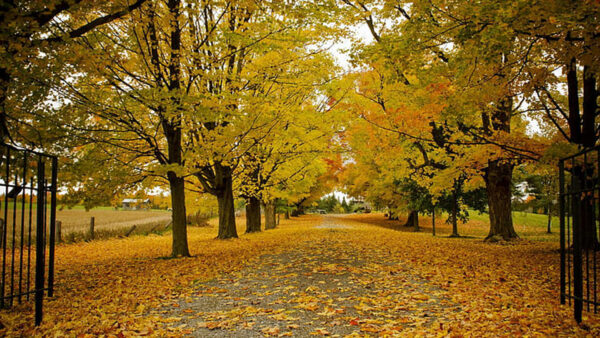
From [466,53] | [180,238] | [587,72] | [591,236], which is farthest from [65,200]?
[591,236]

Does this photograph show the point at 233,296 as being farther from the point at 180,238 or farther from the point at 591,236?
the point at 591,236

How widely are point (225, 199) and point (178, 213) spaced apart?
16.3 ft

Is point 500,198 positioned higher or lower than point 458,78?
lower

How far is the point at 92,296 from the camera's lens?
5941 mm

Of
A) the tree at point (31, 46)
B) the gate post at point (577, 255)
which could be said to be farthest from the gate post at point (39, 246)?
the gate post at point (577, 255)

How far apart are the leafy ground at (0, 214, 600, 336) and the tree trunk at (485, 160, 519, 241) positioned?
3.68 meters

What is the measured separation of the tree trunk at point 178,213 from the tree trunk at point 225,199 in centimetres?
401

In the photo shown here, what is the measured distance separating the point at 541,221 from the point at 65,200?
126ft

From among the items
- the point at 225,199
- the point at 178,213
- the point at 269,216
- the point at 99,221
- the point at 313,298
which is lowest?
the point at 99,221

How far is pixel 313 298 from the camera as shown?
541 cm

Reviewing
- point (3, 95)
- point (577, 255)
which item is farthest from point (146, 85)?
point (577, 255)

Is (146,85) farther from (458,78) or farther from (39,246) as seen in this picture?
(458,78)

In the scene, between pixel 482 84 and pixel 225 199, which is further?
pixel 225 199

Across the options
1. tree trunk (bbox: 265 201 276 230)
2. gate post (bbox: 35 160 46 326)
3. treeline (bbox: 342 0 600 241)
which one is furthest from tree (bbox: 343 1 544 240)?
tree trunk (bbox: 265 201 276 230)
